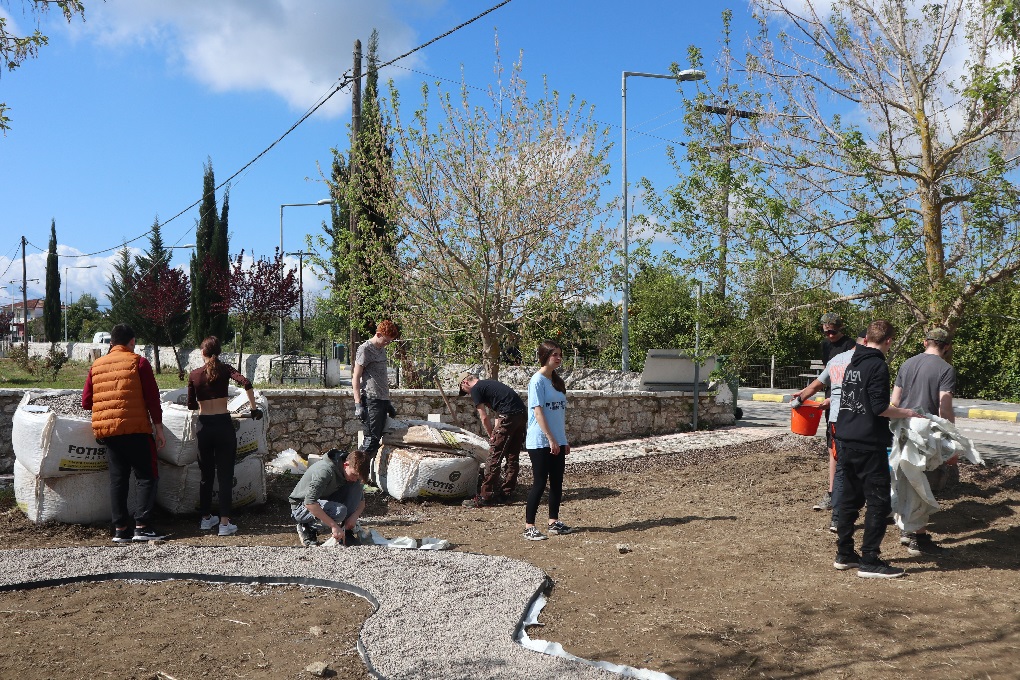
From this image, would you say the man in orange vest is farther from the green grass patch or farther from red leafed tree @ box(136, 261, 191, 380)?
red leafed tree @ box(136, 261, 191, 380)

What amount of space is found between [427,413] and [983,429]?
10268 millimetres

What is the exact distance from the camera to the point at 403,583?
5.17 m

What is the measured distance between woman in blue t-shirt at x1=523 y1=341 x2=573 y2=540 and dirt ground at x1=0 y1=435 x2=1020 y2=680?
12.8 inches

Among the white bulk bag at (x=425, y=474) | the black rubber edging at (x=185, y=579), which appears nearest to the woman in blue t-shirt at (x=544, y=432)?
the white bulk bag at (x=425, y=474)

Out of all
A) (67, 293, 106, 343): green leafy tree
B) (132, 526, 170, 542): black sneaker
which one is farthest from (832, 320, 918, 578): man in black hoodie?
(67, 293, 106, 343): green leafy tree

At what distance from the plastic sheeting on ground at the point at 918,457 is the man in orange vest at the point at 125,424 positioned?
5504 millimetres

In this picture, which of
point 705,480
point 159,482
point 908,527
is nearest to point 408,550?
point 159,482

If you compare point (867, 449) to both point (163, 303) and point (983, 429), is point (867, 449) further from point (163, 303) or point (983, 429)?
point (163, 303)

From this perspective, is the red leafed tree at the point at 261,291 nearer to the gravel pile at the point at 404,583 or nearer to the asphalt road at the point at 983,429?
the asphalt road at the point at 983,429

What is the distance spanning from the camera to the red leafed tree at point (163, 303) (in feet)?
99.1

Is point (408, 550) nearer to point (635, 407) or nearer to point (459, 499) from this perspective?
point (459, 499)

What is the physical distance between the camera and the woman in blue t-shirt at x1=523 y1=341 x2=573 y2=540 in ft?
21.6

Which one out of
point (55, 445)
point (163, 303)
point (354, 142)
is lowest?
point (55, 445)

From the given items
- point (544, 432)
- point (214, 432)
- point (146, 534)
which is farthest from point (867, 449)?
point (146, 534)
